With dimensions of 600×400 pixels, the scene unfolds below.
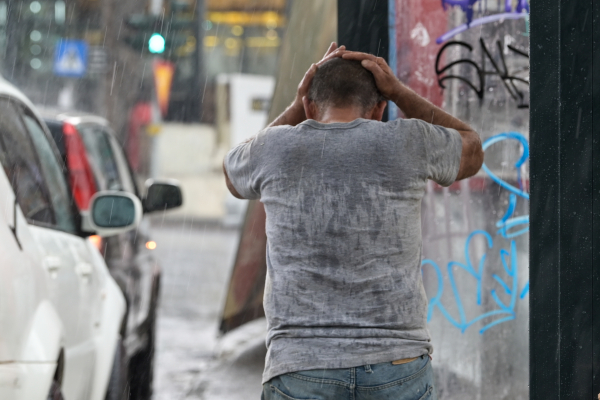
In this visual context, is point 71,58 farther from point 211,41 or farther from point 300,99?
point 211,41

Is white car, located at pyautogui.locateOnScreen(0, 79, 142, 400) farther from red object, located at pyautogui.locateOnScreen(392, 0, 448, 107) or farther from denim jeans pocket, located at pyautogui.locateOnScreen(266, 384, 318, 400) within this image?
red object, located at pyautogui.locateOnScreen(392, 0, 448, 107)

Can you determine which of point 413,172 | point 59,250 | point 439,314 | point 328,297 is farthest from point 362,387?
point 59,250

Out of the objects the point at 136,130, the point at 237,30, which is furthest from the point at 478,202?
the point at 237,30

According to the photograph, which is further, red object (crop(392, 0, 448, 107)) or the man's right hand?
red object (crop(392, 0, 448, 107))

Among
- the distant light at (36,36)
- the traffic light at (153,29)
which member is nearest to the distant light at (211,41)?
the distant light at (36,36)

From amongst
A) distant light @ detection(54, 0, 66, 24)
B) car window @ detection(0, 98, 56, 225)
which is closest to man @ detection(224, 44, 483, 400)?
car window @ detection(0, 98, 56, 225)

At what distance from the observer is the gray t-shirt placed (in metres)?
2.23

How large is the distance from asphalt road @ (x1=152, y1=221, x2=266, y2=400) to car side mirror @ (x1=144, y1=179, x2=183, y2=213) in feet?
5.27

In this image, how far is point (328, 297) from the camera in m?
2.25

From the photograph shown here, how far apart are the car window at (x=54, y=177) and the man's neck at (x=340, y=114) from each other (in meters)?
1.91

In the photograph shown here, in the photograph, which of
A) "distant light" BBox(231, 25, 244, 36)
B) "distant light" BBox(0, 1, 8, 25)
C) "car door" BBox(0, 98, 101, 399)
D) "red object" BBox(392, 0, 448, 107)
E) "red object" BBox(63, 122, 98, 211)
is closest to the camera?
"car door" BBox(0, 98, 101, 399)

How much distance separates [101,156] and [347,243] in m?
4.14
